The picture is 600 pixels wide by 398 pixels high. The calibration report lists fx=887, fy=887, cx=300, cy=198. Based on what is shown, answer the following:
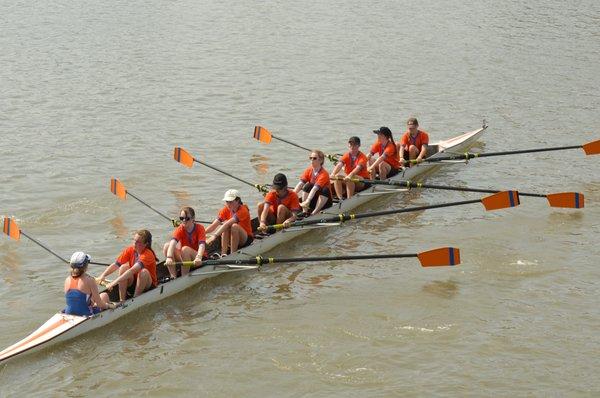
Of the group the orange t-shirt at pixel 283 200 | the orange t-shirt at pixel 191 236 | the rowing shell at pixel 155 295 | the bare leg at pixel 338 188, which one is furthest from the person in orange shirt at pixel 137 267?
the bare leg at pixel 338 188

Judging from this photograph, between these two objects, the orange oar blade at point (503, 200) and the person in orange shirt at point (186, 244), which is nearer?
the person in orange shirt at point (186, 244)

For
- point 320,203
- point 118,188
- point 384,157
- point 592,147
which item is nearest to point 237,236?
point 320,203

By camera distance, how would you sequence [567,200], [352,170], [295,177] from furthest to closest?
[295,177]
[352,170]
[567,200]

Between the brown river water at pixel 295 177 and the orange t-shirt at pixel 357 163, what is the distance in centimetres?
83

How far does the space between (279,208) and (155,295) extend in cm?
303

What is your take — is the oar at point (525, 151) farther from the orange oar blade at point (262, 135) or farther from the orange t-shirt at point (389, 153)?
the orange oar blade at point (262, 135)

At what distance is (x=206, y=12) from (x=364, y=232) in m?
22.9

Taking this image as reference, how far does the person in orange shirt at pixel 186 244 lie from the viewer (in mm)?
13273

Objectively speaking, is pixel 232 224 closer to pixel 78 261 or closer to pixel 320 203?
pixel 320 203

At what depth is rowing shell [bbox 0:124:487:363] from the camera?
11656 millimetres

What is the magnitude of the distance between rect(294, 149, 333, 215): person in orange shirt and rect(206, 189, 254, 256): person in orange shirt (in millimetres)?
1977

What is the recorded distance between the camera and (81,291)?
1183cm

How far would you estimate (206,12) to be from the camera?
37344mm

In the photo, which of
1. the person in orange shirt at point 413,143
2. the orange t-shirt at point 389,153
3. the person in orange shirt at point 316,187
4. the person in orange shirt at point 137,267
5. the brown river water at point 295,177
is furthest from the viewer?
the person in orange shirt at point 413,143
